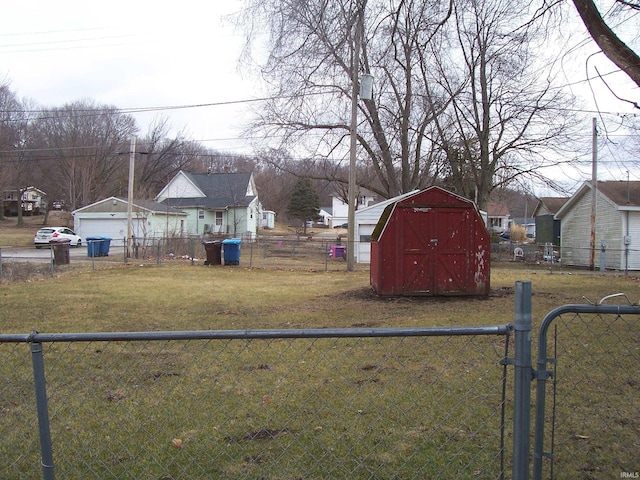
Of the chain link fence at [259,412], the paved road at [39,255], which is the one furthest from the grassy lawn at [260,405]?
the paved road at [39,255]

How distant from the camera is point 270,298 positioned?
11828 mm

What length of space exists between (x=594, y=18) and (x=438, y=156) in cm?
2304

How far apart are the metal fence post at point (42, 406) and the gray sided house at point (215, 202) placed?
41303 millimetres

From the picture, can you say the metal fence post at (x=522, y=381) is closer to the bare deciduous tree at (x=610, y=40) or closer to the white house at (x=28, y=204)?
the bare deciduous tree at (x=610, y=40)

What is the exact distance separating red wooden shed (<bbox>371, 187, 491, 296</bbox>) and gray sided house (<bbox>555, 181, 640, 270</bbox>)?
11514mm

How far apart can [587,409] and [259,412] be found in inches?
108

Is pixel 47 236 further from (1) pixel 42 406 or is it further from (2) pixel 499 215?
(2) pixel 499 215

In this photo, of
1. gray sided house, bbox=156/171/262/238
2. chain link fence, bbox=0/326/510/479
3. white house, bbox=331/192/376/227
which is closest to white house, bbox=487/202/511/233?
white house, bbox=331/192/376/227

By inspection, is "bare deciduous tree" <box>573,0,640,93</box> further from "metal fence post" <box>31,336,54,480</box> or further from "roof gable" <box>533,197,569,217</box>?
"roof gable" <box>533,197,569,217</box>

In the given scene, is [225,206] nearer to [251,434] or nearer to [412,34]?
[412,34]

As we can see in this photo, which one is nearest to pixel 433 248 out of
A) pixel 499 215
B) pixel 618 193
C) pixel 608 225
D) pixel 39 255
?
pixel 608 225

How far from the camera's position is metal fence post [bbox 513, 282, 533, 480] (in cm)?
215

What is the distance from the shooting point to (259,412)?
430 centimetres

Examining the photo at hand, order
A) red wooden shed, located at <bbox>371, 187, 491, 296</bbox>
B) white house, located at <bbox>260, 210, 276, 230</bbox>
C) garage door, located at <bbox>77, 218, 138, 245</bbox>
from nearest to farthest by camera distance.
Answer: red wooden shed, located at <bbox>371, 187, 491, 296</bbox> → garage door, located at <bbox>77, 218, 138, 245</bbox> → white house, located at <bbox>260, 210, 276, 230</bbox>
